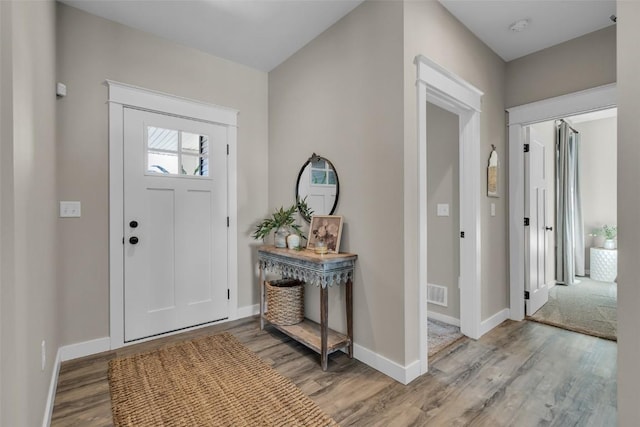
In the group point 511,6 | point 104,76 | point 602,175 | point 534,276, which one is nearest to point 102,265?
point 104,76

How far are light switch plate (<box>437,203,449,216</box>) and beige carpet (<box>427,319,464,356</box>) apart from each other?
1104mm

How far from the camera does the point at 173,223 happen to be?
2773 mm

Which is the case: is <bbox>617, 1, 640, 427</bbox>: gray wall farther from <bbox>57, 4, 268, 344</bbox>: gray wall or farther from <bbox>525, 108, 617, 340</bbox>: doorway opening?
<bbox>57, 4, 268, 344</bbox>: gray wall

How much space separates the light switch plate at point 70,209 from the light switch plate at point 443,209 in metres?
3.17

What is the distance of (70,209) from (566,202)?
19.8 feet

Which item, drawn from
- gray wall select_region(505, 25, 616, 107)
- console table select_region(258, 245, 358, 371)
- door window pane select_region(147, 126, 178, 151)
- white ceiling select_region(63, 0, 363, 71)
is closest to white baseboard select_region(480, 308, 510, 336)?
console table select_region(258, 245, 358, 371)

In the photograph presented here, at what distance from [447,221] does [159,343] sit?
2.88 meters

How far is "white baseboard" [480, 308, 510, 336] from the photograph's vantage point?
2764 mm

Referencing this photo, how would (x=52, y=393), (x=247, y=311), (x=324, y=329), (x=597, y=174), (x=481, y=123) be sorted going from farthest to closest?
(x=597, y=174), (x=247, y=311), (x=481, y=123), (x=324, y=329), (x=52, y=393)

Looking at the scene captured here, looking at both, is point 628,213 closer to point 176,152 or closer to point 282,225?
point 282,225

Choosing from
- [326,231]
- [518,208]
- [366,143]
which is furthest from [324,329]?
[518,208]

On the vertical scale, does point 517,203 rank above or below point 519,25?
below

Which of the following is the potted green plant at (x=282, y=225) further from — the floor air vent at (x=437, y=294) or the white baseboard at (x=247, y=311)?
the floor air vent at (x=437, y=294)

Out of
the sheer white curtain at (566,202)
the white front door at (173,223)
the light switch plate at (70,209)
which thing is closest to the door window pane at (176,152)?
the white front door at (173,223)
